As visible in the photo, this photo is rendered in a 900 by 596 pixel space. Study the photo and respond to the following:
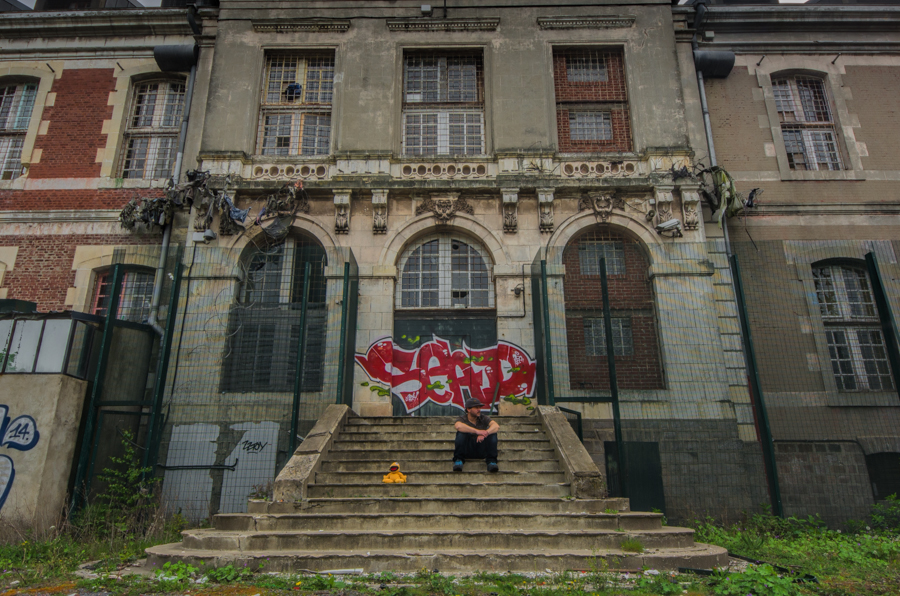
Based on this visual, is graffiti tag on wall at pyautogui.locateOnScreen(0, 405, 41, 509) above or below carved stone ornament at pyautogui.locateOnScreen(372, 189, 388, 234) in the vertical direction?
below

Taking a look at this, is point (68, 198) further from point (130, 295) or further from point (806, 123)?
point (806, 123)

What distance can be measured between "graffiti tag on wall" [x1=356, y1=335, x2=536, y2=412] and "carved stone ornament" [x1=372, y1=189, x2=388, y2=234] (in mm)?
2550

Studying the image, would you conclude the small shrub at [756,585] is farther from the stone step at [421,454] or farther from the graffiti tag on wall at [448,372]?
the graffiti tag on wall at [448,372]

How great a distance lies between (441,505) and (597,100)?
11107mm

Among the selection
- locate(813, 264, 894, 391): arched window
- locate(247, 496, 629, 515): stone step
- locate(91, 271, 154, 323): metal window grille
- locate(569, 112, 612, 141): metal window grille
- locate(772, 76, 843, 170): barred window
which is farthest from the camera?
locate(772, 76, 843, 170): barred window

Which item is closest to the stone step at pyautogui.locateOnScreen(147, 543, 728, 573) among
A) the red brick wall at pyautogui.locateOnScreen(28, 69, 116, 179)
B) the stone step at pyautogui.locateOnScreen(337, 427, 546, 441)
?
the stone step at pyautogui.locateOnScreen(337, 427, 546, 441)

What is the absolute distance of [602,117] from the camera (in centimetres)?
1486

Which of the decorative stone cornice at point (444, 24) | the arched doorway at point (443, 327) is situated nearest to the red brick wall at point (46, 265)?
the arched doorway at point (443, 327)

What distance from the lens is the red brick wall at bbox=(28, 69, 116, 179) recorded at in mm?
14859

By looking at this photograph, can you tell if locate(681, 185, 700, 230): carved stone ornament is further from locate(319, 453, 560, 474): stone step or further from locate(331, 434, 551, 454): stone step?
locate(319, 453, 560, 474): stone step

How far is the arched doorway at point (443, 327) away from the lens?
12.6 meters

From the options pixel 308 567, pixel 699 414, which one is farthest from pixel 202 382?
pixel 699 414

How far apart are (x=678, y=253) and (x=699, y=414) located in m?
3.52

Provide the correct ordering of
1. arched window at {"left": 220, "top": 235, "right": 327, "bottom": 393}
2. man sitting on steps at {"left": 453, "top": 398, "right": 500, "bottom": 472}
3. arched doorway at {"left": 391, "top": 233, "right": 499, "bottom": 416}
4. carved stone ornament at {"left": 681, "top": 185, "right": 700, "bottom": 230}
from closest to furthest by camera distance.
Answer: man sitting on steps at {"left": 453, "top": 398, "right": 500, "bottom": 472}
arched window at {"left": 220, "top": 235, "right": 327, "bottom": 393}
arched doorway at {"left": 391, "top": 233, "right": 499, "bottom": 416}
carved stone ornament at {"left": 681, "top": 185, "right": 700, "bottom": 230}
